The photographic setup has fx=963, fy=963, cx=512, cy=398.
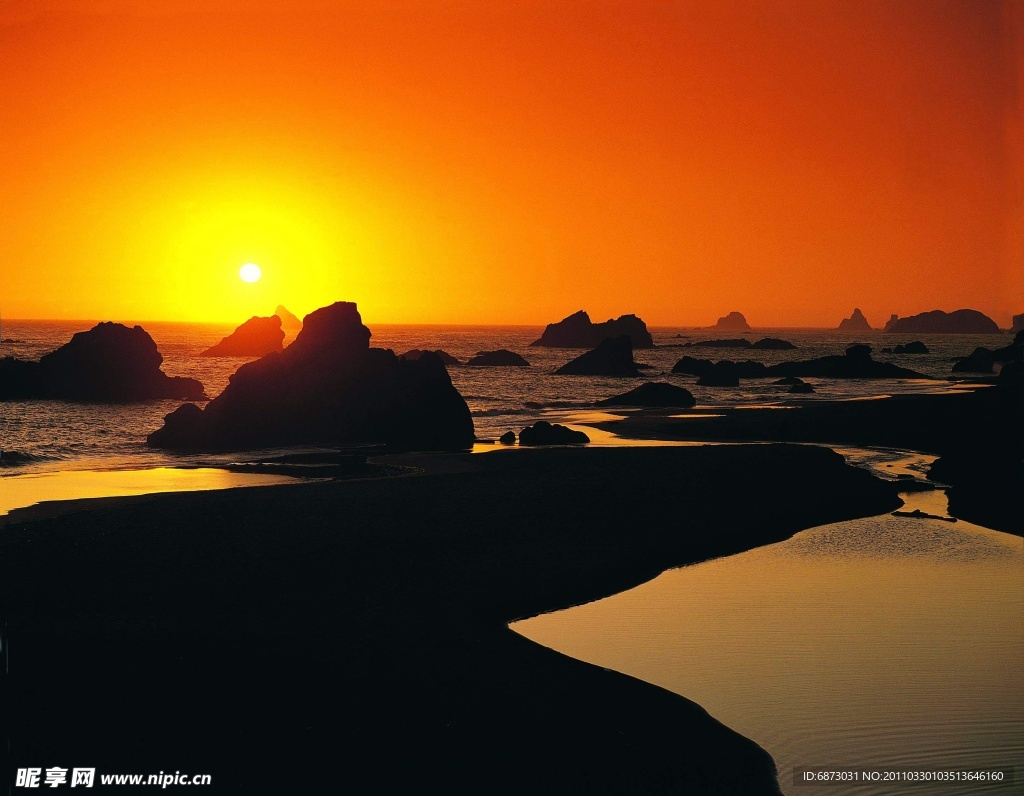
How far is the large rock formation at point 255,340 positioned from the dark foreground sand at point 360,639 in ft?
387

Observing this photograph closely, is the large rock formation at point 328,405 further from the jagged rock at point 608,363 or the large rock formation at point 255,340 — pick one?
the large rock formation at point 255,340

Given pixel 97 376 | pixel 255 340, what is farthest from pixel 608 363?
pixel 97 376

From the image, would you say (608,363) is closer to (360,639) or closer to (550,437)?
(550,437)

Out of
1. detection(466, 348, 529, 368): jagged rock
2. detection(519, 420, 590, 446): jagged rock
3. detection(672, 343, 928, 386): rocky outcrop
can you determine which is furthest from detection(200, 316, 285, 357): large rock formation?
detection(519, 420, 590, 446): jagged rock

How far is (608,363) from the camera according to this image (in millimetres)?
131125

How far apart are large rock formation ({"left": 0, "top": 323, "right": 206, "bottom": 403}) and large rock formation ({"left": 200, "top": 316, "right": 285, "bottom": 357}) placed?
4742 cm

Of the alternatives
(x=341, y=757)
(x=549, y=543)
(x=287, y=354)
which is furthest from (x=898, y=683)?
(x=287, y=354)

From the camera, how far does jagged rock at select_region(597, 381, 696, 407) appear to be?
72.9 metres

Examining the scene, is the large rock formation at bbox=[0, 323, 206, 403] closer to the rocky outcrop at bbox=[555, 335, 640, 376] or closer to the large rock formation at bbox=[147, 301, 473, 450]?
the large rock formation at bbox=[147, 301, 473, 450]

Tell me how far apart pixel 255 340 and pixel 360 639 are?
5863 inches

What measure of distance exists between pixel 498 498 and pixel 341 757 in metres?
18.1

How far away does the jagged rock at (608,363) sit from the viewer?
129750mm

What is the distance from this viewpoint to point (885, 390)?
86.7m

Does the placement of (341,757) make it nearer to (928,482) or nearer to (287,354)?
Result: (928,482)
